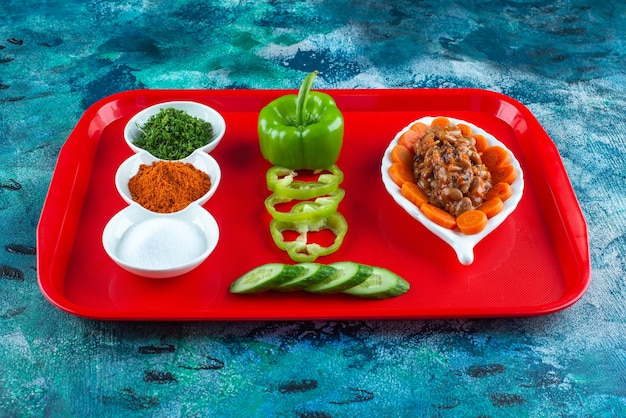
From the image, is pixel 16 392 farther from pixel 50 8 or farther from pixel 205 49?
pixel 50 8

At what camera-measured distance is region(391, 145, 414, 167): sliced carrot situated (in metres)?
3.56

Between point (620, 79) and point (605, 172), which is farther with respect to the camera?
point (620, 79)

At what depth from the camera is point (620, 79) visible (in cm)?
480

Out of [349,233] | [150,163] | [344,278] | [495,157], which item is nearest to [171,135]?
[150,163]

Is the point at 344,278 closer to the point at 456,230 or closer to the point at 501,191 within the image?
the point at 456,230

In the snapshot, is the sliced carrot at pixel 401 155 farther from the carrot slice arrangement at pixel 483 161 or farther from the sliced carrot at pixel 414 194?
the sliced carrot at pixel 414 194

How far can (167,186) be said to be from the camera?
340 centimetres

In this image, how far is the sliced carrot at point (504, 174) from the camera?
136 inches

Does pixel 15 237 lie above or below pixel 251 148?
below

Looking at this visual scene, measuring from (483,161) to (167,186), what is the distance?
162 cm

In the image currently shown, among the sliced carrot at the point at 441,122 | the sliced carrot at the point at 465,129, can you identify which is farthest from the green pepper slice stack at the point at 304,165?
the sliced carrot at the point at 465,129

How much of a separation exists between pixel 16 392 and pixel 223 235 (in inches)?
45.3

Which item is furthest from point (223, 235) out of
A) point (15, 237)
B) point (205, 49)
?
point (205, 49)

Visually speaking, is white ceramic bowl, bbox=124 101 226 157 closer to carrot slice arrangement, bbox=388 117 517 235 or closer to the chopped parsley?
the chopped parsley
